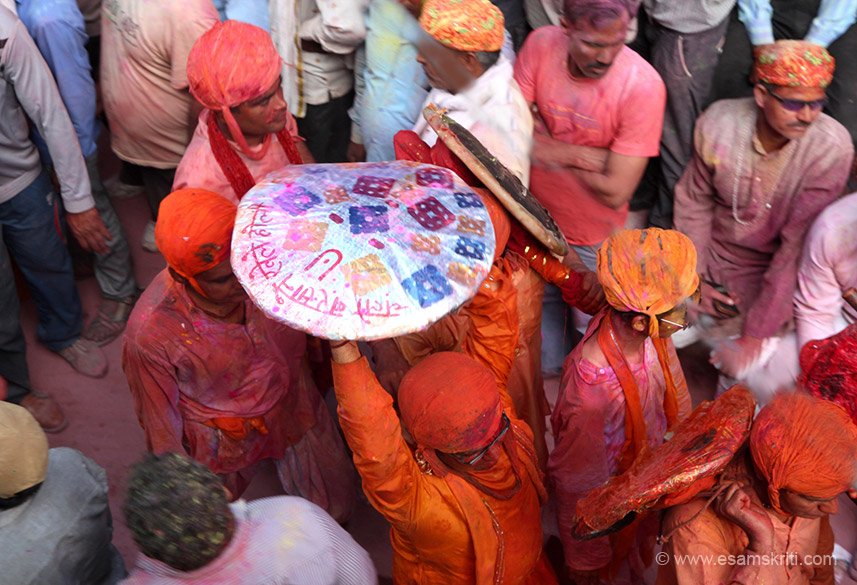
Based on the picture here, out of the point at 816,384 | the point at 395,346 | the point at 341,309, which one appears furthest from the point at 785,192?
the point at 341,309

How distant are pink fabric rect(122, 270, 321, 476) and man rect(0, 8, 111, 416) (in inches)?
63.3

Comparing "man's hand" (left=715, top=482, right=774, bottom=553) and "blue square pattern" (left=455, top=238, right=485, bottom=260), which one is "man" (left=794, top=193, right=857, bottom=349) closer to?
"man's hand" (left=715, top=482, right=774, bottom=553)

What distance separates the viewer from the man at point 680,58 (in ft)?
13.6

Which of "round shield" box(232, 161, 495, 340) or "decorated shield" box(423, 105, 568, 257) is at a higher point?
"round shield" box(232, 161, 495, 340)

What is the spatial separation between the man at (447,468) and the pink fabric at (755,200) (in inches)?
79.7

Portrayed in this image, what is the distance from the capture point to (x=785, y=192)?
3.82 meters

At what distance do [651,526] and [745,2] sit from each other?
3055 millimetres

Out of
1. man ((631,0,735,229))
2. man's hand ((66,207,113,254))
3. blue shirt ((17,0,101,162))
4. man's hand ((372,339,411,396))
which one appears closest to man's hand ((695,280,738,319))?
man ((631,0,735,229))

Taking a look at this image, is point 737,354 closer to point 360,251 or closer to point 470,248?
point 470,248

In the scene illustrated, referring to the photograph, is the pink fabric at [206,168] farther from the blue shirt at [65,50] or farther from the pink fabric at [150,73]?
the blue shirt at [65,50]

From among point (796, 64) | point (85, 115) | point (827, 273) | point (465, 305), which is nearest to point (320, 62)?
point (85, 115)

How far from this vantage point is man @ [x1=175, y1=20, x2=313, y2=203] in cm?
300

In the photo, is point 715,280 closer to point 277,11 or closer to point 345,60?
point 345,60

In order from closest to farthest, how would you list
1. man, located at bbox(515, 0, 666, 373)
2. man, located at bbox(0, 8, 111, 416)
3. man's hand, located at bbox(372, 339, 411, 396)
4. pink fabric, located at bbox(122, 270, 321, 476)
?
1. pink fabric, located at bbox(122, 270, 321, 476)
2. man's hand, located at bbox(372, 339, 411, 396)
3. man, located at bbox(515, 0, 666, 373)
4. man, located at bbox(0, 8, 111, 416)
